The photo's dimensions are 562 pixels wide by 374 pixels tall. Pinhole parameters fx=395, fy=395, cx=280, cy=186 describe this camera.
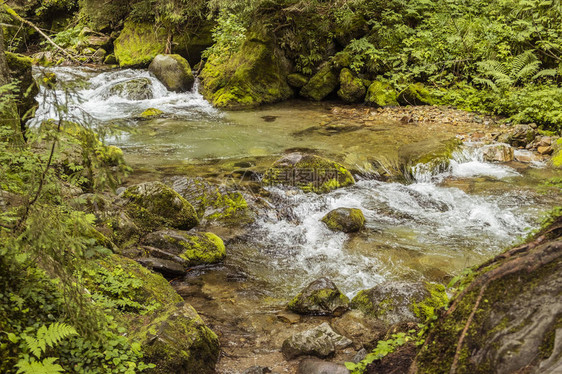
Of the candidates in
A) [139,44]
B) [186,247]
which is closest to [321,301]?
[186,247]

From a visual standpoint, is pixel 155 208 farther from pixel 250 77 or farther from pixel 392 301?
pixel 250 77

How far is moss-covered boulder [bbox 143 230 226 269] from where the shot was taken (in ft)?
19.9

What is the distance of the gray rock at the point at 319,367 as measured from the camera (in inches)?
145

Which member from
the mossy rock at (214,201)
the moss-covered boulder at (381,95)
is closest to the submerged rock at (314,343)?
the mossy rock at (214,201)

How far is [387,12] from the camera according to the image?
16.5m

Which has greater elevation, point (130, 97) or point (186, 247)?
point (130, 97)

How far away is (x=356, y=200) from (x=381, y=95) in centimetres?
799

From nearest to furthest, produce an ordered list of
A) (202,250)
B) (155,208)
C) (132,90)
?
1. (202,250)
2. (155,208)
3. (132,90)

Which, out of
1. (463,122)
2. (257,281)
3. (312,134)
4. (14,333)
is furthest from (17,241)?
(463,122)

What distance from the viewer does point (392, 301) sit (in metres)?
5.04

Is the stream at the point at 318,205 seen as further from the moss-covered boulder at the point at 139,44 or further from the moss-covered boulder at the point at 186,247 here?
the moss-covered boulder at the point at 139,44

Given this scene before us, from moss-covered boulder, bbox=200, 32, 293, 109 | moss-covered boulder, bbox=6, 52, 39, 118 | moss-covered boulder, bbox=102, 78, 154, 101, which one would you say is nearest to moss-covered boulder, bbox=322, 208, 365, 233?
moss-covered boulder, bbox=6, 52, 39, 118

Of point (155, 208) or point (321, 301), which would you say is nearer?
point (321, 301)

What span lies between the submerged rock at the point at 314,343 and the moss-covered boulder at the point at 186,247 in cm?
230
